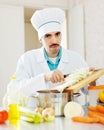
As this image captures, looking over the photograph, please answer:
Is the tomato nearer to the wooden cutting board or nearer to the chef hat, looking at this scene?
the wooden cutting board

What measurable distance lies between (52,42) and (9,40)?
1603 mm

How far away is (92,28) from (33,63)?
1517 millimetres

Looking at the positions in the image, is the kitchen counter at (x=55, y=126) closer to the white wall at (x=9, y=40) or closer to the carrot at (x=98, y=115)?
the carrot at (x=98, y=115)

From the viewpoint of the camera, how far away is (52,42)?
1496mm

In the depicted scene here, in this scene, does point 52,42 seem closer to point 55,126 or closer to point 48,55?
point 48,55

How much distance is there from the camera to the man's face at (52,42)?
149 cm

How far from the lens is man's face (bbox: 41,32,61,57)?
149 cm

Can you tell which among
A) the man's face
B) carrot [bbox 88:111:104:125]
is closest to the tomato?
carrot [bbox 88:111:104:125]

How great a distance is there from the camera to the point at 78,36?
317 centimetres

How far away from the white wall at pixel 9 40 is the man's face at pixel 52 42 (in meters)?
1.47

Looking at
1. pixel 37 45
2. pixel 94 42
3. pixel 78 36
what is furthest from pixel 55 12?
pixel 37 45

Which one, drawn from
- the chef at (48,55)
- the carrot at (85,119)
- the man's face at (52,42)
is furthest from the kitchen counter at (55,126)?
the man's face at (52,42)

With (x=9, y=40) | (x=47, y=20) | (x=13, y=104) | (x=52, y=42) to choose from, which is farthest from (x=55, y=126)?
(x=9, y=40)

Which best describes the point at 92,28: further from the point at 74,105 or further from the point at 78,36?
the point at 74,105
